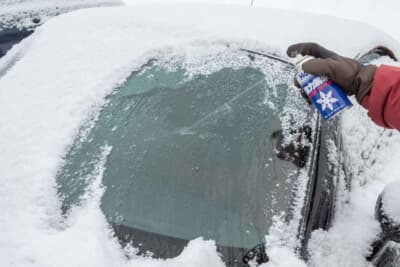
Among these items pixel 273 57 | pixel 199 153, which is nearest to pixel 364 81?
pixel 273 57

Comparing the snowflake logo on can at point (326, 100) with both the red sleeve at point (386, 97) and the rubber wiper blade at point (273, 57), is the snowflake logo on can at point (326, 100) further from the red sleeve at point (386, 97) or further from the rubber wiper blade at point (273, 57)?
the rubber wiper blade at point (273, 57)

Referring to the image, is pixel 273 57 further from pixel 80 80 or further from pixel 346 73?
pixel 80 80

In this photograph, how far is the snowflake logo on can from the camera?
152 cm

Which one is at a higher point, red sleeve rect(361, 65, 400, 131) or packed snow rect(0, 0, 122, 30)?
red sleeve rect(361, 65, 400, 131)

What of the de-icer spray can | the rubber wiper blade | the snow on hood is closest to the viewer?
the snow on hood

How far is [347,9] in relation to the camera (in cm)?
568

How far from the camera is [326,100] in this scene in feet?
5.03

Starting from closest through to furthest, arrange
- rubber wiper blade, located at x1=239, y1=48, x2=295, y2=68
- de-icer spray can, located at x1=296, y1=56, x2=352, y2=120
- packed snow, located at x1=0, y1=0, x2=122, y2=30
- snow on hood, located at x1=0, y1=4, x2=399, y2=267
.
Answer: snow on hood, located at x1=0, y1=4, x2=399, y2=267, de-icer spray can, located at x1=296, y1=56, x2=352, y2=120, rubber wiper blade, located at x1=239, y1=48, x2=295, y2=68, packed snow, located at x1=0, y1=0, x2=122, y2=30

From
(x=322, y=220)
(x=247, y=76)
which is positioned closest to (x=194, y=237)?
(x=322, y=220)

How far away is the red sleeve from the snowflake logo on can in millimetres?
150

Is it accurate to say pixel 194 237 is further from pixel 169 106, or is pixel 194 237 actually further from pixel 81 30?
pixel 81 30

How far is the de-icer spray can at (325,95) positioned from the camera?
1.51 m

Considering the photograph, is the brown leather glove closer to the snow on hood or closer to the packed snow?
the snow on hood

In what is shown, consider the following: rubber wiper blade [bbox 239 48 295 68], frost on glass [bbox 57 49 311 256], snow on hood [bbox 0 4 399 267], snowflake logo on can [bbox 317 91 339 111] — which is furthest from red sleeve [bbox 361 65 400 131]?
snow on hood [bbox 0 4 399 267]
